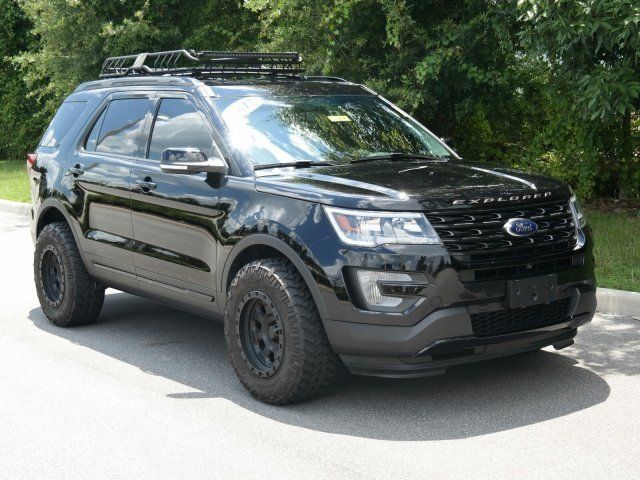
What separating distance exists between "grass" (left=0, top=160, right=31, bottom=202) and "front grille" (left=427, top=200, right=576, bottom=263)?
475 inches

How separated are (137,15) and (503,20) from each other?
8.26 meters

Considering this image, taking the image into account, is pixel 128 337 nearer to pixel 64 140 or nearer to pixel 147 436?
pixel 64 140

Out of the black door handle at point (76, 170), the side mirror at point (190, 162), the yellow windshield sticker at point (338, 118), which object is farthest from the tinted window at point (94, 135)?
the yellow windshield sticker at point (338, 118)

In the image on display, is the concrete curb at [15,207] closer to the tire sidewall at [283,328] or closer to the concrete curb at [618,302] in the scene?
the concrete curb at [618,302]

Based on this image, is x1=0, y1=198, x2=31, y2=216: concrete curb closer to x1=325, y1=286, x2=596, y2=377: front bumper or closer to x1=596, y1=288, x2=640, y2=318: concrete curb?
x1=596, y1=288, x2=640, y2=318: concrete curb

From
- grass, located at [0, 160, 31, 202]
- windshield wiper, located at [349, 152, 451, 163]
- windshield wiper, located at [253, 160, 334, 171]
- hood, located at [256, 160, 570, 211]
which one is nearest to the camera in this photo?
hood, located at [256, 160, 570, 211]

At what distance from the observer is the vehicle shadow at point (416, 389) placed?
5.50 m

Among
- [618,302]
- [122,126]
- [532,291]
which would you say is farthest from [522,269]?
[122,126]

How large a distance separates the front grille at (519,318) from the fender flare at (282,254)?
804 millimetres

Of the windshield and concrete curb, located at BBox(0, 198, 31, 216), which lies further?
concrete curb, located at BBox(0, 198, 31, 216)

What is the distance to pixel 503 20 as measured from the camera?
39.2 ft

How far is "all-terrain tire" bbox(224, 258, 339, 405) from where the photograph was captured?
18.2ft

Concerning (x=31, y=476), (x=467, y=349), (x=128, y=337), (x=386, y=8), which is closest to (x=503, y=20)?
(x=386, y=8)

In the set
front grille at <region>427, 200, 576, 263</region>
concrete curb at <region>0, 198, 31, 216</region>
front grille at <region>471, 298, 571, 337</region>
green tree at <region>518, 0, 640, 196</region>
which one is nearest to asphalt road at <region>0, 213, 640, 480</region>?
front grille at <region>471, 298, 571, 337</region>
